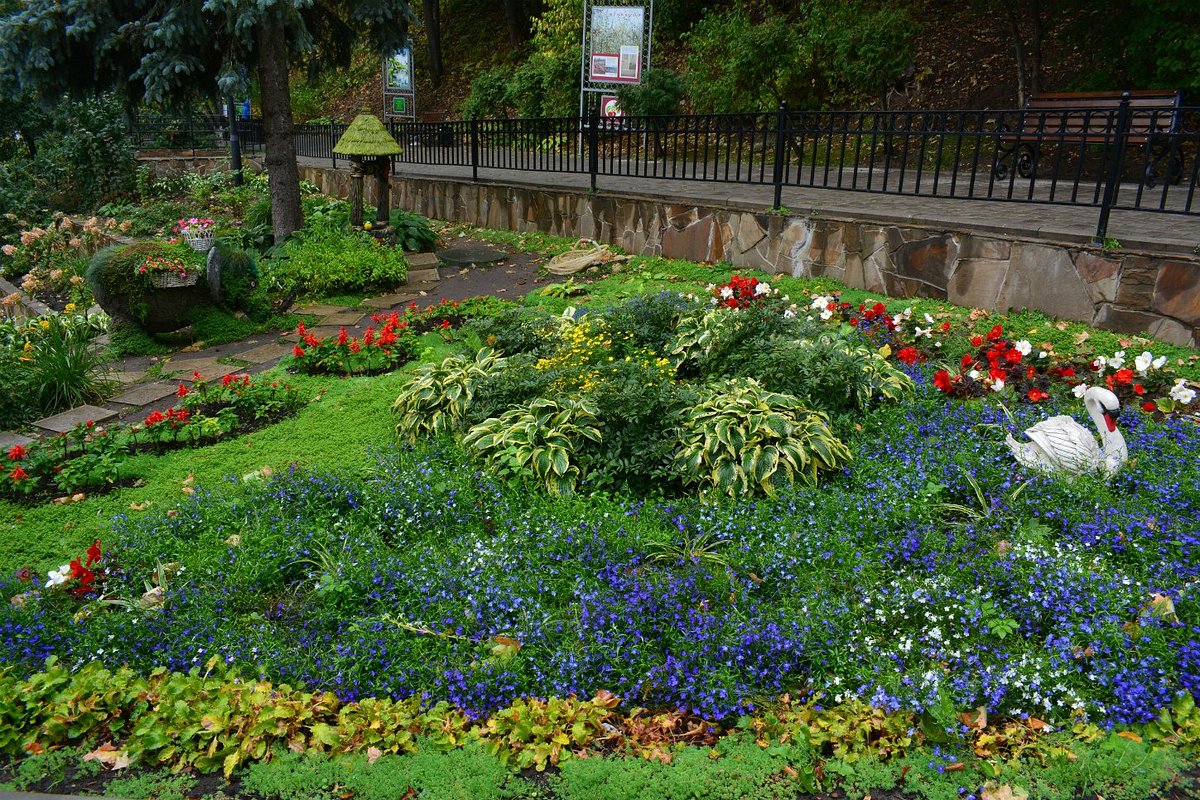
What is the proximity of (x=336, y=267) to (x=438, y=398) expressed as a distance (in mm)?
4611

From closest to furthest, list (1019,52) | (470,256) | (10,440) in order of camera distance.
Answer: (10,440) < (470,256) < (1019,52)

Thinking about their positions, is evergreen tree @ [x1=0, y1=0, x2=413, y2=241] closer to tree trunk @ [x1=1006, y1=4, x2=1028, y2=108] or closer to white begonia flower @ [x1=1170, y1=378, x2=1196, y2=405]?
white begonia flower @ [x1=1170, y1=378, x2=1196, y2=405]

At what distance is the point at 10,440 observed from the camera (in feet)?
18.8

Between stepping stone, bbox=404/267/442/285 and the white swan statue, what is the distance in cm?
726

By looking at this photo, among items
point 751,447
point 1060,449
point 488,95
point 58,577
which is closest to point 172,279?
point 58,577

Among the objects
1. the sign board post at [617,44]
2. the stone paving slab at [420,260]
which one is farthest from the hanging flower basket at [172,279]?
the sign board post at [617,44]

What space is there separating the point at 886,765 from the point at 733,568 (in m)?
1.17

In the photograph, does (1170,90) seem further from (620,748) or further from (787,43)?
(620,748)

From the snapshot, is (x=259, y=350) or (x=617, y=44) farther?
(x=617, y=44)

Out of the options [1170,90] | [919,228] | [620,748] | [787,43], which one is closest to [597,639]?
[620,748]

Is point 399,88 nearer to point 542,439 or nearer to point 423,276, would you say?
point 423,276

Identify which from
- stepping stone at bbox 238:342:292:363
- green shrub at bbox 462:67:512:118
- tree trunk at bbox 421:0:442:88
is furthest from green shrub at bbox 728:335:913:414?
tree trunk at bbox 421:0:442:88

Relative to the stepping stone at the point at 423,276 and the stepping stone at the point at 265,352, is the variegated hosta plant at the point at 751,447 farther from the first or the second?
the stepping stone at the point at 423,276

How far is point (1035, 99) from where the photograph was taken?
37.9ft
